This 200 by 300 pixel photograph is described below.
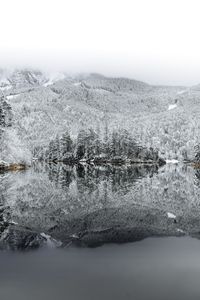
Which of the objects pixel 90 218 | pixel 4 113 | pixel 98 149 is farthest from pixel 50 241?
pixel 98 149

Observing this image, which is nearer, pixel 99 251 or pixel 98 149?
pixel 99 251

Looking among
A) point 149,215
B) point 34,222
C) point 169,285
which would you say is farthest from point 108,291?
point 149,215

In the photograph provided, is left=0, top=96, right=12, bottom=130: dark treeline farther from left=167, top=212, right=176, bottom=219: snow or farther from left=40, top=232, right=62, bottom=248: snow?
left=40, top=232, right=62, bottom=248: snow

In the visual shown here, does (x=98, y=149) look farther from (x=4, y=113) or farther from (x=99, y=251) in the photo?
(x=99, y=251)

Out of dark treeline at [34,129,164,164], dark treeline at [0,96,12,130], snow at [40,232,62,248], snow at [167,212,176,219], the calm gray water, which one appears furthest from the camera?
→ dark treeline at [34,129,164,164]

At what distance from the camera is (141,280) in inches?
611

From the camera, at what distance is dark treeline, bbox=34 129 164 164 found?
15312cm

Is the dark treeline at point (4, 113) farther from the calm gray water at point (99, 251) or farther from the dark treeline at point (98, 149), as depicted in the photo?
the calm gray water at point (99, 251)

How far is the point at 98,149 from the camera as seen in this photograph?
156 m

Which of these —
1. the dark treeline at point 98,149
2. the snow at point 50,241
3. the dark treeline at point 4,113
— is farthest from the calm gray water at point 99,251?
the dark treeline at point 98,149

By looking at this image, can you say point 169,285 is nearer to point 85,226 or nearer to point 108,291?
point 108,291

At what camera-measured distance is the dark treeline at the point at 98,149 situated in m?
153

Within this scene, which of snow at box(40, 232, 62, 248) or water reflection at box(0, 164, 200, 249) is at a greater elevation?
snow at box(40, 232, 62, 248)

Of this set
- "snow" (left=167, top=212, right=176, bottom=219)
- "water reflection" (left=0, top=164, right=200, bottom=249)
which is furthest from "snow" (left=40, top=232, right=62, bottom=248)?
"snow" (left=167, top=212, right=176, bottom=219)
